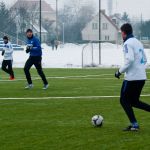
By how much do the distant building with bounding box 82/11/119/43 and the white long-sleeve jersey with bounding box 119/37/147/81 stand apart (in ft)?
172

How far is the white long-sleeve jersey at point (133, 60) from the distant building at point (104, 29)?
2068 inches

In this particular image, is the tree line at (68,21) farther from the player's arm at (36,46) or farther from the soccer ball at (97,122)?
the soccer ball at (97,122)

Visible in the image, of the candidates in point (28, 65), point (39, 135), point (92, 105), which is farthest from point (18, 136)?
point (28, 65)

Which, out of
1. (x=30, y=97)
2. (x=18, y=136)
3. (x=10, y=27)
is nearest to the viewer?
(x=18, y=136)

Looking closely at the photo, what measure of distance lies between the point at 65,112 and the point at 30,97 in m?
3.82

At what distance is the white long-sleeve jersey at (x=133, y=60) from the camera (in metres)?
10.1

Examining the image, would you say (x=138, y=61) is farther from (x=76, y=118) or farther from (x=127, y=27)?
(x=76, y=118)

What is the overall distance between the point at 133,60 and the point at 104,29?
183 feet

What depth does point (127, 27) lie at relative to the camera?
10.2 m

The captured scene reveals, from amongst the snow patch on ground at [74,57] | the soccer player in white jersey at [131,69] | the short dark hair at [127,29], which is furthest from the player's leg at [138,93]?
the snow patch on ground at [74,57]

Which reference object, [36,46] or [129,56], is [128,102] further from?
[36,46]

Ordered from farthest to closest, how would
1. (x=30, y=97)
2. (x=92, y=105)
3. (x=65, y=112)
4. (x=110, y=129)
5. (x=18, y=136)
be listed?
(x=30, y=97)
(x=92, y=105)
(x=65, y=112)
(x=110, y=129)
(x=18, y=136)

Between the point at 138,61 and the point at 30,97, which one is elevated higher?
the point at 138,61

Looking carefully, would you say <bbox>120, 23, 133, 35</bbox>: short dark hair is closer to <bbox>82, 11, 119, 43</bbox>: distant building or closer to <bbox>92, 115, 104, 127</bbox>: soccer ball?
<bbox>92, 115, 104, 127</bbox>: soccer ball
